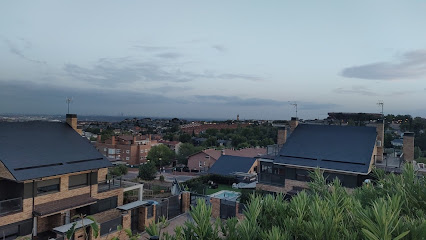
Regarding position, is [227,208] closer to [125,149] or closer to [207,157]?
[207,157]

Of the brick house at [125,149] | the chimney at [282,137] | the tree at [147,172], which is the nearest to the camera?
the chimney at [282,137]

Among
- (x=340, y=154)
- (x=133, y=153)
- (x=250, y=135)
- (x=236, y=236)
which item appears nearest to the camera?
(x=236, y=236)

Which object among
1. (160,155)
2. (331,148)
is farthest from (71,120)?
(160,155)

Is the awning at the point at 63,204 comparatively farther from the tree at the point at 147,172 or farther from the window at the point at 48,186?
the tree at the point at 147,172

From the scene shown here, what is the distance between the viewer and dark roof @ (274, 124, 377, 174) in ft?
67.5

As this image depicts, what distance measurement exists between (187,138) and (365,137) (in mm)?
62479

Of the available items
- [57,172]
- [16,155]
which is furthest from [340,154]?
[16,155]

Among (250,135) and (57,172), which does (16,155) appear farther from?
(250,135)

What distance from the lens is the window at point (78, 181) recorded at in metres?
16.8

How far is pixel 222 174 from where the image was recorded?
35562mm

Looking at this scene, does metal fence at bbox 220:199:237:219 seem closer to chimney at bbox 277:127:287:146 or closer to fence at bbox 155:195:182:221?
fence at bbox 155:195:182:221

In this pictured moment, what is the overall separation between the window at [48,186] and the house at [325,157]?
46.3 feet

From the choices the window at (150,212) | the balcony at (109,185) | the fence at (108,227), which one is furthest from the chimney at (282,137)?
the fence at (108,227)

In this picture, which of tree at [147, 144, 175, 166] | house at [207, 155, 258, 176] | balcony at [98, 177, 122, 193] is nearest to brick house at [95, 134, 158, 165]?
tree at [147, 144, 175, 166]
